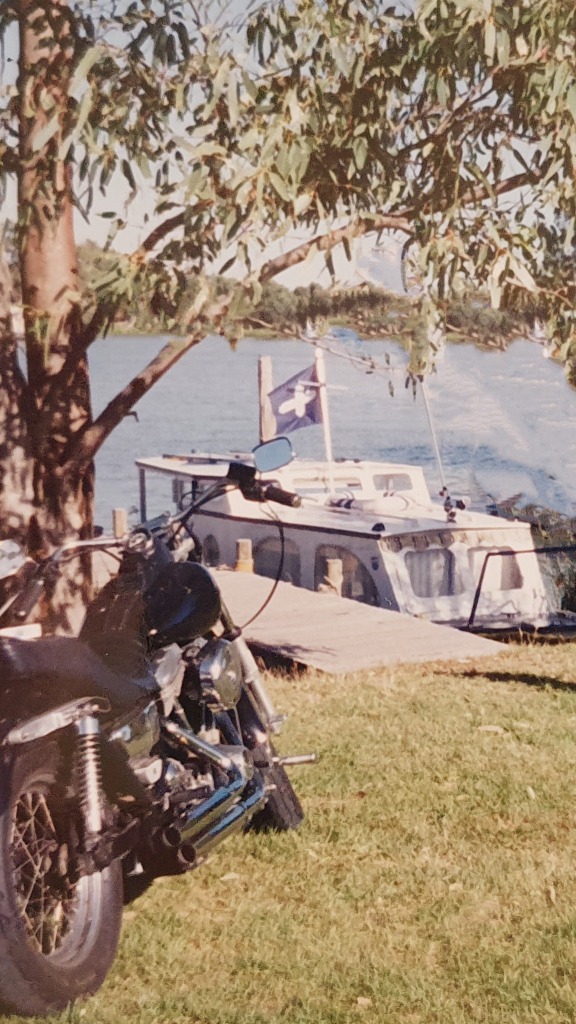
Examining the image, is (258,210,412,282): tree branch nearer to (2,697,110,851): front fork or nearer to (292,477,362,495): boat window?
(2,697,110,851): front fork

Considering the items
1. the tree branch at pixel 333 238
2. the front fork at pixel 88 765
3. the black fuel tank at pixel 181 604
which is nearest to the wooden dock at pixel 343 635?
the tree branch at pixel 333 238

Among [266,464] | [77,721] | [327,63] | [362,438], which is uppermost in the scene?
[327,63]

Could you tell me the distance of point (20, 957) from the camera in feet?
11.0

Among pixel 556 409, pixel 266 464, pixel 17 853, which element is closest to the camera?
pixel 17 853

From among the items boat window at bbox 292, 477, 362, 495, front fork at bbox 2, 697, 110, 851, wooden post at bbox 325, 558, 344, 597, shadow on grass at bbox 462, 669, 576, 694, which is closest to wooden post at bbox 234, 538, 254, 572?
wooden post at bbox 325, 558, 344, 597

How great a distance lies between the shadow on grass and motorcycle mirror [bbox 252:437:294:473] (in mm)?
4668

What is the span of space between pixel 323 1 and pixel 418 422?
308ft

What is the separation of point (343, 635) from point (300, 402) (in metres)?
8.97

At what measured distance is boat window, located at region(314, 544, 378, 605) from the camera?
59.7 feet

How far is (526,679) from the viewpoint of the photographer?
358 inches

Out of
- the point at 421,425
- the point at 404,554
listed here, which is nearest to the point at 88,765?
the point at 404,554

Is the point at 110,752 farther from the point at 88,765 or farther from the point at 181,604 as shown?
the point at 181,604

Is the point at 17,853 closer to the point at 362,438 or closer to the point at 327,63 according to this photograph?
the point at 327,63

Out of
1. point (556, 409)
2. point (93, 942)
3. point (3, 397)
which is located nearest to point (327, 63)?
point (3, 397)
